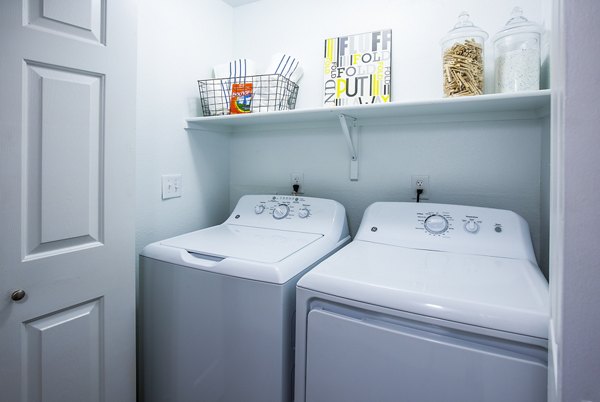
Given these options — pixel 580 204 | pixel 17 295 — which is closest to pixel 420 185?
pixel 580 204

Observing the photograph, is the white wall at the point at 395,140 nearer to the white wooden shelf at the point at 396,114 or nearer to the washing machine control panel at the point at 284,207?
the white wooden shelf at the point at 396,114

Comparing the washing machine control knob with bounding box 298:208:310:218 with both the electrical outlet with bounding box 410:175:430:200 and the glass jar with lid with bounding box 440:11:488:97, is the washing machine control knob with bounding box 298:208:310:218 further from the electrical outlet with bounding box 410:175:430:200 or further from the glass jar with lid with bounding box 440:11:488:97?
the glass jar with lid with bounding box 440:11:488:97

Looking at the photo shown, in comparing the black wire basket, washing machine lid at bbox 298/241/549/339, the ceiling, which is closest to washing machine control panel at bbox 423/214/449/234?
washing machine lid at bbox 298/241/549/339

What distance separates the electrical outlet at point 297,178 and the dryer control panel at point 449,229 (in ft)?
1.70

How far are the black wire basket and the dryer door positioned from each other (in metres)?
1.10

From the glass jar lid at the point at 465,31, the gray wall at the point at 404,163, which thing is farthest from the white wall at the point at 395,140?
the glass jar lid at the point at 465,31

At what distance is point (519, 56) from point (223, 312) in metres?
1.43

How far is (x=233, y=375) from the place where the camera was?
3.77ft

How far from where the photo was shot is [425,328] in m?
0.88

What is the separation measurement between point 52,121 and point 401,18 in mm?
1573

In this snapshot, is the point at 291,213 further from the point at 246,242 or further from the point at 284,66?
the point at 284,66

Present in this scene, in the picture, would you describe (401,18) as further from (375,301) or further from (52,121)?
(52,121)

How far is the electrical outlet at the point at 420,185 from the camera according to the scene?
164 centimetres

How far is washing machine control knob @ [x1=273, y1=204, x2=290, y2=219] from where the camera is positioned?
1.71 m
